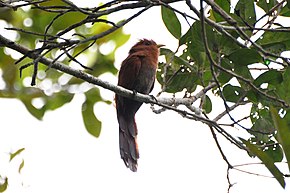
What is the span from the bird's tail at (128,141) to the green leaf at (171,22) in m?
1.21

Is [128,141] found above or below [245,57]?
above

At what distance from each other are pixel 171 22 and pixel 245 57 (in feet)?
1.78

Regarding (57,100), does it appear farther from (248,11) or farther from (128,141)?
(128,141)

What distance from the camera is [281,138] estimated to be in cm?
102

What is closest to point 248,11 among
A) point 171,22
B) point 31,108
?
point 171,22

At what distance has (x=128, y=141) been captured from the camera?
3838mm

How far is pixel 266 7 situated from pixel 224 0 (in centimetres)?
16

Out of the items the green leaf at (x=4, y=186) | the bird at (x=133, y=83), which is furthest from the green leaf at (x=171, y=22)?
the bird at (x=133, y=83)

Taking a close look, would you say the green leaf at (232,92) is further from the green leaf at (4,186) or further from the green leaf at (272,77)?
the green leaf at (4,186)

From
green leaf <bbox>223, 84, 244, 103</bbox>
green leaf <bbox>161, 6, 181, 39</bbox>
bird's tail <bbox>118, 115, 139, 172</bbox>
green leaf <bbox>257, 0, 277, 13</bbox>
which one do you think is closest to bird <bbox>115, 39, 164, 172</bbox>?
bird's tail <bbox>118, 115, 139, 172</bbox>

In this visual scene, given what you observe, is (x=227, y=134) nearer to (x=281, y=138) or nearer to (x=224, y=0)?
(x=224, y=0)

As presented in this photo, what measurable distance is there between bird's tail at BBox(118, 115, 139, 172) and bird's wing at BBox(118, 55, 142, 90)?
0.78ft

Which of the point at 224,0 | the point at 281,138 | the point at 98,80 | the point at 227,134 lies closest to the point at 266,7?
the point at 224,0

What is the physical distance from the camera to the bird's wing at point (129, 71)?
402 cm
